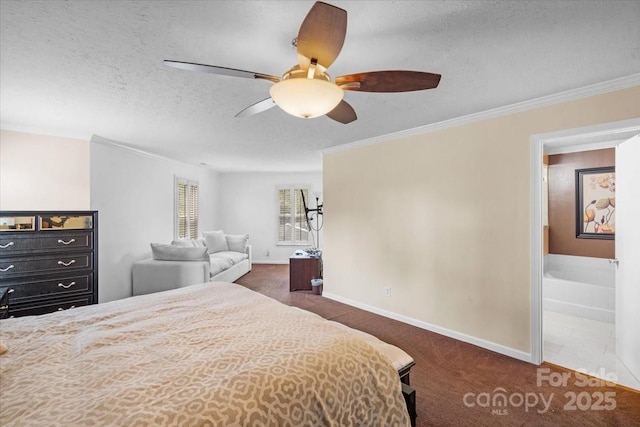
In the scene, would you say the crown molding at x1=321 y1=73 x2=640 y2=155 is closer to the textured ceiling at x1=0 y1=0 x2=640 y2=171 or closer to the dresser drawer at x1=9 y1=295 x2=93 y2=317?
the textured ceiling at x1=0 y1=0 x2=640 y2=171

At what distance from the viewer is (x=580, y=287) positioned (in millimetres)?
3826

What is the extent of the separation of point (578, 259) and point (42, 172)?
7631 mm

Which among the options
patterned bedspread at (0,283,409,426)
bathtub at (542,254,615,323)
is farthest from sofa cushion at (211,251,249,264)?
bathtub at (542,254,615,323)

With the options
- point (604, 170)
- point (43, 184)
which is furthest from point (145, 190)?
point (604, 170)

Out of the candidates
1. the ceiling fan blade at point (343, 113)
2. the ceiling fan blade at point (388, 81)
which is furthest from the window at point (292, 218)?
the ceiling fan blade at point (388, 81)

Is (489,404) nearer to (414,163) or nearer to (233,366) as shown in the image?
(233,366)

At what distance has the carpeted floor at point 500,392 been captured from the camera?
78.7 inches

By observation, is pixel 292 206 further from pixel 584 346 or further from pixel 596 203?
pixel 584 346

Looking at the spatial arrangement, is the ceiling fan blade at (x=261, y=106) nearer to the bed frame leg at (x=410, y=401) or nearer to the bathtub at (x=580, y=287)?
the bed frame leg at (x=410, y=401)

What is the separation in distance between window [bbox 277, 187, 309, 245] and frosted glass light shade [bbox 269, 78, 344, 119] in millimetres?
6359

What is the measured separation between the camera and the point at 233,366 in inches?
50.5

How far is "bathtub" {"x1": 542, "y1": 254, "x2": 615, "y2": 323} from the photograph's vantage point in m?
3.67

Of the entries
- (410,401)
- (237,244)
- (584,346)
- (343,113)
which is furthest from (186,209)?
(584,346)

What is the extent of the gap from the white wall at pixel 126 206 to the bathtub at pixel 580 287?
20.0 feet
